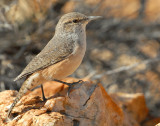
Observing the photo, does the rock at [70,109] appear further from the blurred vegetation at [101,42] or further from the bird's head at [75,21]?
the blurred vegetation at [101,42]

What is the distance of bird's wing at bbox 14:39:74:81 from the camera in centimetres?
425

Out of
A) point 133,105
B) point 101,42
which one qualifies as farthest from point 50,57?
point 101,42

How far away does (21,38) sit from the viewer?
22.4 ft

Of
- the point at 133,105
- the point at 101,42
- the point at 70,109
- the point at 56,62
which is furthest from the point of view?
the point at 101,42

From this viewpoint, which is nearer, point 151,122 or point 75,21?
point 75,21

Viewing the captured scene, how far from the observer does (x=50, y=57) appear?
438cm

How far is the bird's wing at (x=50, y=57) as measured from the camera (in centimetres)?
425

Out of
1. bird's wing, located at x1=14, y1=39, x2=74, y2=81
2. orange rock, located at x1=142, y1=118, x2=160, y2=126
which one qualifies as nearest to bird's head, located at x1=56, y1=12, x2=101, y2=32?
bird's wing, located at x1=14, y1=39, x2=74, y2=81

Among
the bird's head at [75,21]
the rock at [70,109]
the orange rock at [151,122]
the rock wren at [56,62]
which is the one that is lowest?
the orange rock at [151,122]

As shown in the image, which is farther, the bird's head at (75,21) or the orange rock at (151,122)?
the orange rock at (151,122)

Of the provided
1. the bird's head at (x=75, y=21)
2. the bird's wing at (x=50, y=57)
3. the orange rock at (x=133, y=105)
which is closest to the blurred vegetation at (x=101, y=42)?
the orange rock at (x=133, y=105)

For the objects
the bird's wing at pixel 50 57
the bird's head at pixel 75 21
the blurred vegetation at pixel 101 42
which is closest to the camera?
the bird's wing at pixel 50 57

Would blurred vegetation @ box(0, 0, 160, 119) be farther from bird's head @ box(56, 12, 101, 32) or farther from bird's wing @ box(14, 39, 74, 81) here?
bird's wing @ box(14, 39, 74, 81)

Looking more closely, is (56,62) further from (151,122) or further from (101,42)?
(101,42)
